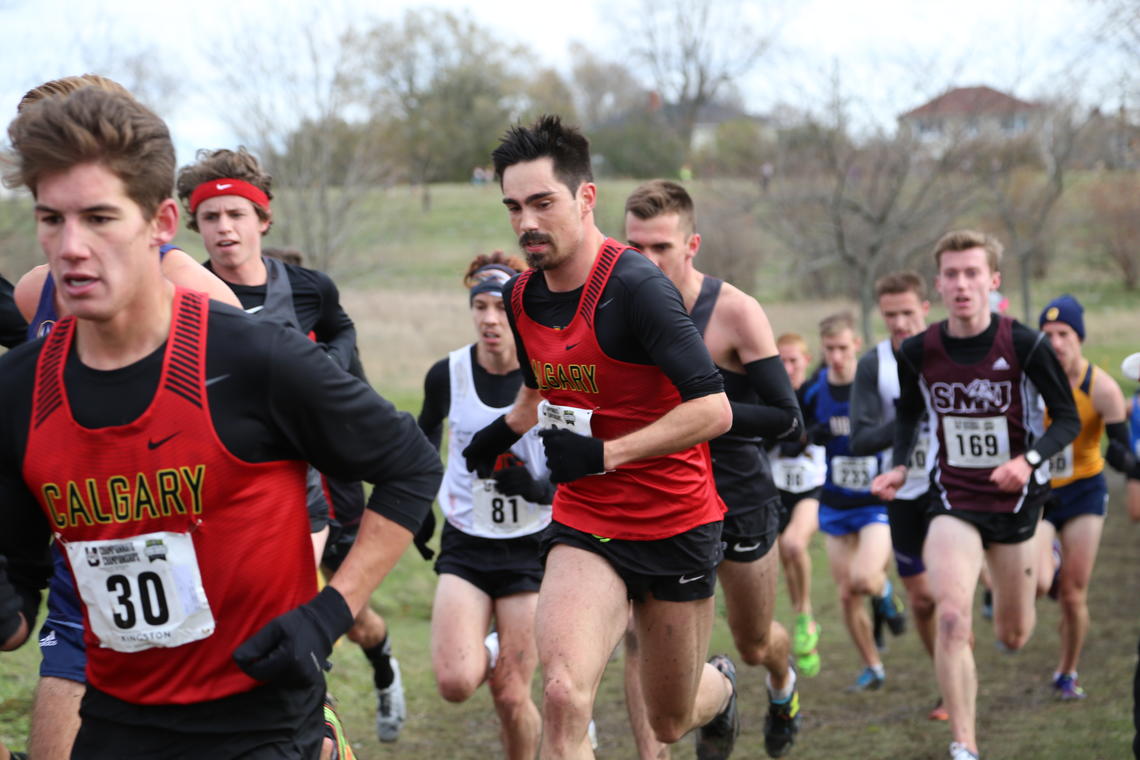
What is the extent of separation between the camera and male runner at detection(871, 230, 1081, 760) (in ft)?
19.9

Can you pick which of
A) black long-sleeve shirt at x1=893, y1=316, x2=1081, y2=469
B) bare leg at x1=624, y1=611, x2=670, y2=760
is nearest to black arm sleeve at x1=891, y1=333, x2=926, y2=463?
black long-sleeve shirt at x1=893, y1=316, x2=1081, y2=469

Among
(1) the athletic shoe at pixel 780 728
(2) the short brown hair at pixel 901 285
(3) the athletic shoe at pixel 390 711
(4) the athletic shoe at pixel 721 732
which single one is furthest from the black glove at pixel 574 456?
(2) the short brown hair at pixel 901 285

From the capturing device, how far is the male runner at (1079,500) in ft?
25.7

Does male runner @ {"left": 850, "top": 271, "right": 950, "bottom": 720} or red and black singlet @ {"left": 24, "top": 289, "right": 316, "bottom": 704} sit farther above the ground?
red and black singlet @ {"left": 24, "top": 289, "right": 316, "bottom": 704}

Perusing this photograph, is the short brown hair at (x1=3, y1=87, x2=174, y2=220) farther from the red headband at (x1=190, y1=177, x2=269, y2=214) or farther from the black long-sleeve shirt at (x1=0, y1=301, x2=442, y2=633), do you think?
the red headband at (x1=190, y1=177, x2=269, y2=214)

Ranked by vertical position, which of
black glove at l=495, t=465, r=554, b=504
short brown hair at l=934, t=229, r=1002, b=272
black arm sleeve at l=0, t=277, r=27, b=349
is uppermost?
short brown hair at l=934, t=229, r=1002, b=272

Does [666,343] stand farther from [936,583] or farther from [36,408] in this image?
[936,583]

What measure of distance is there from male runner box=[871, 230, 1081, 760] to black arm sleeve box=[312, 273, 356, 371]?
276 cm

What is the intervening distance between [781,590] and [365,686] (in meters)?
5.09

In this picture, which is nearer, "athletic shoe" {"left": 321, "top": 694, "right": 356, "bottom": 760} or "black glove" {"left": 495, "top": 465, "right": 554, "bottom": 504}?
"athletic shoe" {"left": 321, "top": 694, "right": 356, "bottom": 760}

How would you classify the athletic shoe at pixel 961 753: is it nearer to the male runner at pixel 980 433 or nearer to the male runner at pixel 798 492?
the male runner at pixel 980 433

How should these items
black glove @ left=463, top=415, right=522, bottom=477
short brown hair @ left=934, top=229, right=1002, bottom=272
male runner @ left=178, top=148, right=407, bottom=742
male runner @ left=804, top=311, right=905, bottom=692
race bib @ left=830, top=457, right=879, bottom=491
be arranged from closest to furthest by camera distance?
black glove @ left=463, top=415, right=522, bottom=477 < male runner @ left=178, top=148, right=407, bottom=742 < short brown hair @ left=934, top=229, right=1002, bottom=272 < male runner @ left=804, top=311, right=905, bottom=692 < race bib @ left=830, top=457, right=879, bottom=491

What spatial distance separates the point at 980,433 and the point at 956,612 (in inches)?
36.5

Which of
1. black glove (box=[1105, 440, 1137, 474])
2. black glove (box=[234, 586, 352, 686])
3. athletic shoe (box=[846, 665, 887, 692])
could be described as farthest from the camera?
athletic shoe (box=[846, 665, 887, 692])
